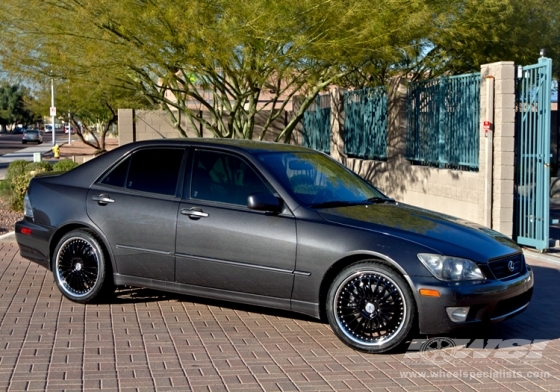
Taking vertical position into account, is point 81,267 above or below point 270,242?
below

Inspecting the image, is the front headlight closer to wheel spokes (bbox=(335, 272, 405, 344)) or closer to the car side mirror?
wheel spokes (bbox=(335, 272, 405, 344))

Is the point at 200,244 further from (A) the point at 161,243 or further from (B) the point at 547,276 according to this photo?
(B) the point at 547,276

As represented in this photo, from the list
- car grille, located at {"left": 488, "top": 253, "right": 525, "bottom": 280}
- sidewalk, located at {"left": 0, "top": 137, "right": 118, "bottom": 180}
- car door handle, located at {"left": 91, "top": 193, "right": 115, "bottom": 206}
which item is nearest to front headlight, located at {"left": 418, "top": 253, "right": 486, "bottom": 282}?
car grille, located at {"left": 488, "top": 253, "right": 525, "bottom": 280}

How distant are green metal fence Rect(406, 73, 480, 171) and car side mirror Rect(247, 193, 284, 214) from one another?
6765mm

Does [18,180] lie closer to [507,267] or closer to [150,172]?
[150,172]

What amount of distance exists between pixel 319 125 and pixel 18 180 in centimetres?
880

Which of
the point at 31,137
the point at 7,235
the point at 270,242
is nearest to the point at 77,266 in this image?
the point at 270,242

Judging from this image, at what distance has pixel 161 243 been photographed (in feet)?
24.2

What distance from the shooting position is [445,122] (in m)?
14.0

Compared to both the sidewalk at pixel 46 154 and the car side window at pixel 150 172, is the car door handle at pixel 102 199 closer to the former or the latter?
the car side window at pixel 150 172

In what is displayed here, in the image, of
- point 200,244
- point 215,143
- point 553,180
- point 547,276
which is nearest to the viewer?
point 200,244

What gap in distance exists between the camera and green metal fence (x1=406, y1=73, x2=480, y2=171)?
42.6 feet

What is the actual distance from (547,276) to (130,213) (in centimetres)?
537

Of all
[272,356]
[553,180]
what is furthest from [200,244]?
[553,180]
